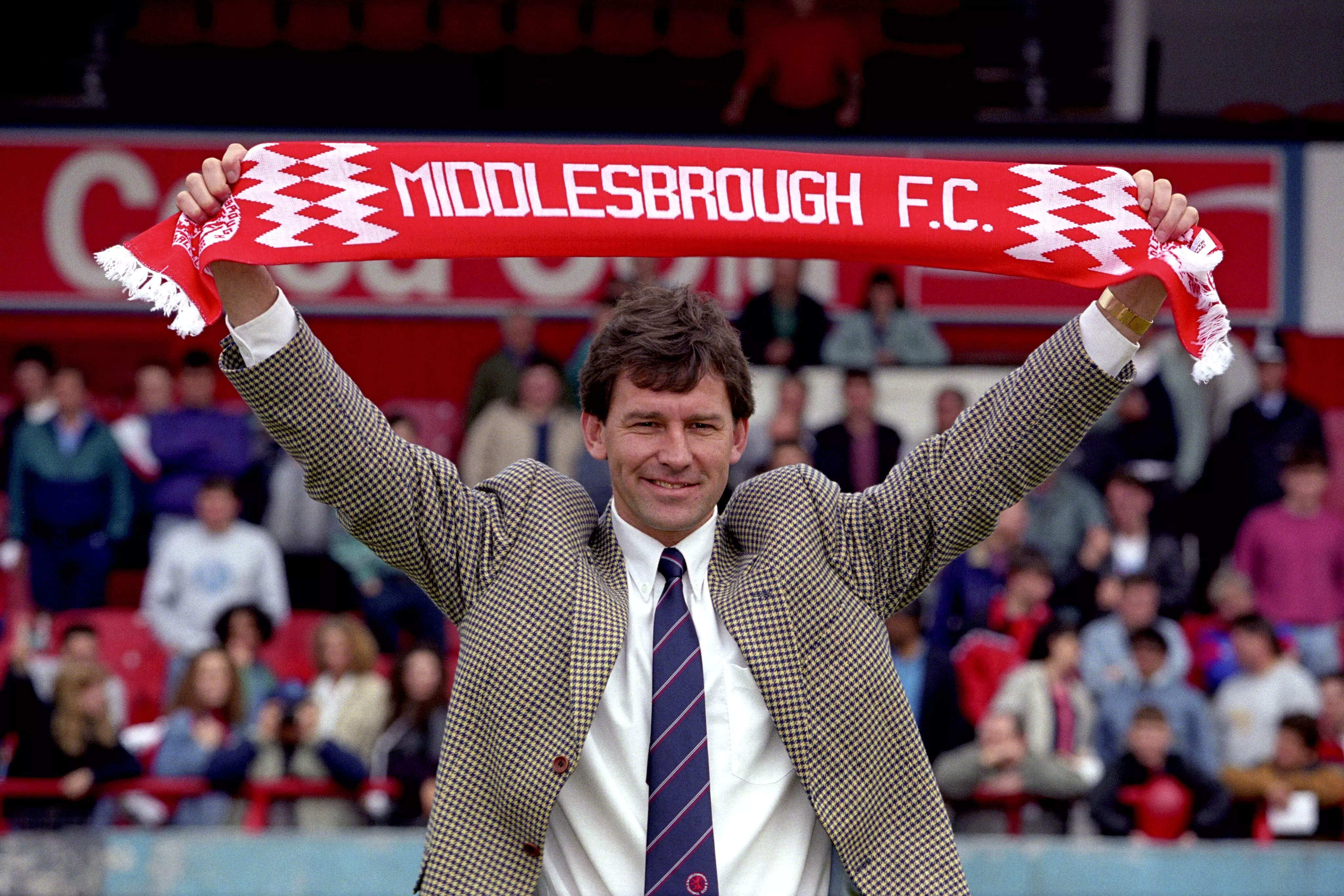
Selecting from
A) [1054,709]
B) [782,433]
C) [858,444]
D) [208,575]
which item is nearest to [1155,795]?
[1054,709]

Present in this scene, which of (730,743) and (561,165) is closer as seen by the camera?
(730,743)

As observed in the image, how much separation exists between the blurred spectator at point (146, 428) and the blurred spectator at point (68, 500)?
110 mm

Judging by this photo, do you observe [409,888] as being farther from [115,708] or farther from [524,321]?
[524,321]

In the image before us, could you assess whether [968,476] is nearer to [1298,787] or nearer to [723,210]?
[723,210]

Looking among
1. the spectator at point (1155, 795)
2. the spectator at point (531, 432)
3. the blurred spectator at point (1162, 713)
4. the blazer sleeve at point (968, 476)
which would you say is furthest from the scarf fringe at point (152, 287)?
the spectator at point (531, 432)

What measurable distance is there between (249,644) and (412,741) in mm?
1111

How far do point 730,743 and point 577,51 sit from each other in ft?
29.4

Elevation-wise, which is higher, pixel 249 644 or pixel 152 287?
pixel 152 287

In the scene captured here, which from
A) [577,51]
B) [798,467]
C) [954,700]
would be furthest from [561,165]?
[577,51]

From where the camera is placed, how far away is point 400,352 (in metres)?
11.0

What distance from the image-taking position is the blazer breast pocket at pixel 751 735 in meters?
2.85

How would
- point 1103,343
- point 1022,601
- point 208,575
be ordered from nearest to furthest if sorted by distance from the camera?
1. point 1103,343
2. point 1022,601
3. point 208,575

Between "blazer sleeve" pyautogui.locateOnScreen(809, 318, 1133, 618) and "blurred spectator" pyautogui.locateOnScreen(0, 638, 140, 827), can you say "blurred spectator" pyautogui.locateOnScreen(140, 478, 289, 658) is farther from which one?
"blazer sleeve" pyautogui.locateOnScreen(809, 318, 1133, 618)

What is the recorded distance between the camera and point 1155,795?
755 cm
